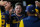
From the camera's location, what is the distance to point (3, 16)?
4.22 feet

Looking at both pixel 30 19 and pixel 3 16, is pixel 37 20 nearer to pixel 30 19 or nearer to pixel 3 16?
pixel 30 19

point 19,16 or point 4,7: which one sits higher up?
point 4,7

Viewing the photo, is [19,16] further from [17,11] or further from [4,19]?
[4,19]

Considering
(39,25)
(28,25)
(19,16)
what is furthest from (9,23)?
(39,25)

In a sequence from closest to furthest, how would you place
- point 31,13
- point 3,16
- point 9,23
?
point 31,13, point 3,16, point 9,23

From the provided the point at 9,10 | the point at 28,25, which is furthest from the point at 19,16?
the point at 28,25

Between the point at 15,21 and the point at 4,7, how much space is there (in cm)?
32

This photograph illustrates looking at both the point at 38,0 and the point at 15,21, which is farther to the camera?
the point at 38,0

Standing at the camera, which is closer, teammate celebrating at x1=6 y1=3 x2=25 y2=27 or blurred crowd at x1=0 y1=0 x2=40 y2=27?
blurred crowd at x1=0 y1=0 x2=40 y2=27

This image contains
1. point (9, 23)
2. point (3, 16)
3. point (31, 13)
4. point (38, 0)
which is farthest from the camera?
point (38, 0)

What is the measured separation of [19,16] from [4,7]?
32 centimetres

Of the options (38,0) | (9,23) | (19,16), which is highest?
(38,0)

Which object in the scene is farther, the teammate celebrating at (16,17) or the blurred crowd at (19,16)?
the teammate celebrating at (16,17)

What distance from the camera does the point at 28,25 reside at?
108cm
